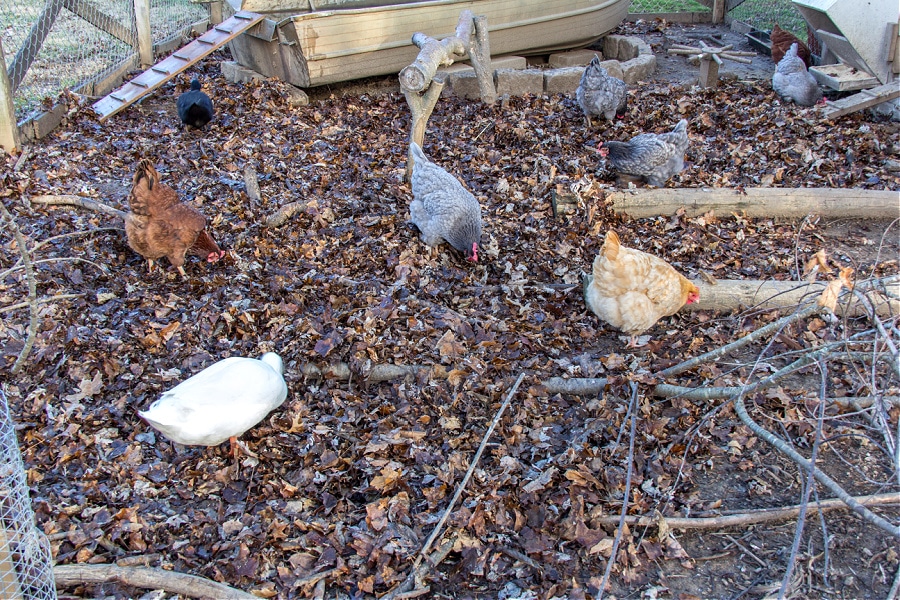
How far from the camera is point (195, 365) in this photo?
3498 millimetres

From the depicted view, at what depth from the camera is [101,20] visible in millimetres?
7453

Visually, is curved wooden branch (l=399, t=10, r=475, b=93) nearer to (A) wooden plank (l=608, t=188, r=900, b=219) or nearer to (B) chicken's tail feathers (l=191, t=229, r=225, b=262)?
(A) wooden plank (l=608, t=188, r=900, b=219)

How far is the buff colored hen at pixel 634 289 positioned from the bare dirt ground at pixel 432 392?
0.66 feet

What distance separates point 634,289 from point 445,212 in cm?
152

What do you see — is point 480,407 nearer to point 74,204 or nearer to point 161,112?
point 74,204

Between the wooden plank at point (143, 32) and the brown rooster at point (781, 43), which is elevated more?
the wooden plank at point (143, 32)

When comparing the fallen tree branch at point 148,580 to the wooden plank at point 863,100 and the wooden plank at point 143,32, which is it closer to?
the wooden plank at point 863,100

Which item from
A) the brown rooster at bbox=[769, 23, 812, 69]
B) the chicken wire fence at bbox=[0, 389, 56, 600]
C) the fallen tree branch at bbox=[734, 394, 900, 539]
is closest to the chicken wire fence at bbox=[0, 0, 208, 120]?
the chicken wire fence at bbox=[0, 389, 56, 600]

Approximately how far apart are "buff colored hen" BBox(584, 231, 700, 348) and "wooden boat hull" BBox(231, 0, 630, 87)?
4.57 m

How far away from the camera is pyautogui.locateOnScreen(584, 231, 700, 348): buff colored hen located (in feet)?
12.2

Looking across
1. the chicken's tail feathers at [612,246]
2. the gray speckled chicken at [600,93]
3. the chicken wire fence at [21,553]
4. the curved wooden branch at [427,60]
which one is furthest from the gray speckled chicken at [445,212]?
the chicken wire fence at [21,553]

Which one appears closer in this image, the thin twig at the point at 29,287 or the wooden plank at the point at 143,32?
the thin twig at the point at 29,287

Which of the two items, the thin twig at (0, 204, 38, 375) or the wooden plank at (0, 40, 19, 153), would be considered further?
the wooden plank at (0, 40, 19, 153)

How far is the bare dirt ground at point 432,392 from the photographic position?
2535 mm
